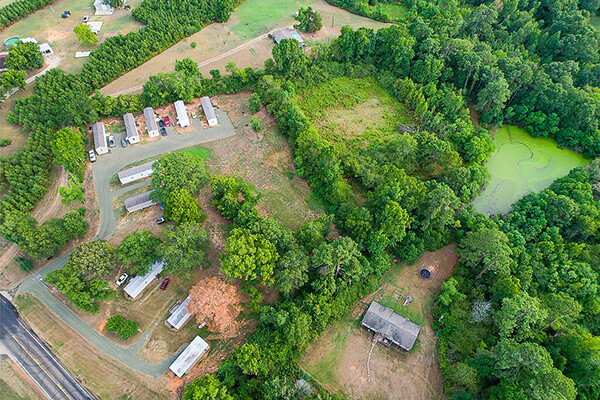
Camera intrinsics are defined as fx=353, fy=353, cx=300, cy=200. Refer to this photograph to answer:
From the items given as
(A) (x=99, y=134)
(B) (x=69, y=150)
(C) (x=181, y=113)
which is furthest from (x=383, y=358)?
(A) (x=99, y=134)

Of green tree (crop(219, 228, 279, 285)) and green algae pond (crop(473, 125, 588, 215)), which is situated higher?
green tree (crop(219, 228, 279, 285))

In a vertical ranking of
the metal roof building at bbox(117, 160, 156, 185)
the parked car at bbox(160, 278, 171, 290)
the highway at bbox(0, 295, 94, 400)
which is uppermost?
the metal roof building at bbox(117, 160, 156, 185)

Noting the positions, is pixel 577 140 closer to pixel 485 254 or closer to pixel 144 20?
pixel 485 254

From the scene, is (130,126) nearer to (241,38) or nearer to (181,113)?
(181,113)

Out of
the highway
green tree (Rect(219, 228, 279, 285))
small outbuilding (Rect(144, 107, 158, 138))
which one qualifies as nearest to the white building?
small outbuilding (Rect(144, 107, 158, 138))

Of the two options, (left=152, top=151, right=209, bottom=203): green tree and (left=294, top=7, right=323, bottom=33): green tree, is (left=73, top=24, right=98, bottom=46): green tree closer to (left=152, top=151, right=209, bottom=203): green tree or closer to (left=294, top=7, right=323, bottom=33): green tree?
(left=152, top=151, right=209, bottom=203): green tree

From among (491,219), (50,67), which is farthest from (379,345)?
(50,67)
